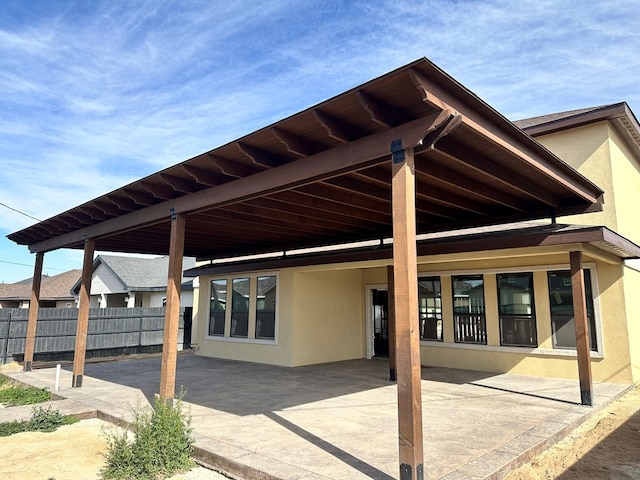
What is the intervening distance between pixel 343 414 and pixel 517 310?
17.3 feet

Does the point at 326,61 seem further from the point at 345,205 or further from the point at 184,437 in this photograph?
the point at 184,437

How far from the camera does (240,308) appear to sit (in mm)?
12281

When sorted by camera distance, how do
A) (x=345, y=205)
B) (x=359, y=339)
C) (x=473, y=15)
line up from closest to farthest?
1. (x=345, y=205)
2. (x=473, y=15)
3. (x=359, y=339)

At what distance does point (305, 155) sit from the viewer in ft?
14.7

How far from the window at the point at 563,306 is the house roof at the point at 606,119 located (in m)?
3.14

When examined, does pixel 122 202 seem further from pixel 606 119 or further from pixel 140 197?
pixel 606 119

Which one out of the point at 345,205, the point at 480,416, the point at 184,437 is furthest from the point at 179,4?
the point at 480,416

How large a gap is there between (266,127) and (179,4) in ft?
19.0

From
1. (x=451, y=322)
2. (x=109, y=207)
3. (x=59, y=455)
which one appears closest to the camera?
(x=59, y=455)

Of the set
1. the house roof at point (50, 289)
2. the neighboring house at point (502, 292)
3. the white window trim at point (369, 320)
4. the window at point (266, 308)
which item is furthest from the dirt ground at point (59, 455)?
the house roof at point (50, 289)

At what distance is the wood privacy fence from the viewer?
1216 cm

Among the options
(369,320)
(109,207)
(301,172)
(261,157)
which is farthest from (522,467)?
(369,320)

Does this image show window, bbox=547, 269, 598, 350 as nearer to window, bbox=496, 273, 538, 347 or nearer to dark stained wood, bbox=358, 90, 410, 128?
window, bbox=496, 273, 538, 347

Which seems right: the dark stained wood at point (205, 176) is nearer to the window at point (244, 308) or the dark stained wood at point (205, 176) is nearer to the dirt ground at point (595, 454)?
the dirt ground at point (595, 454)
